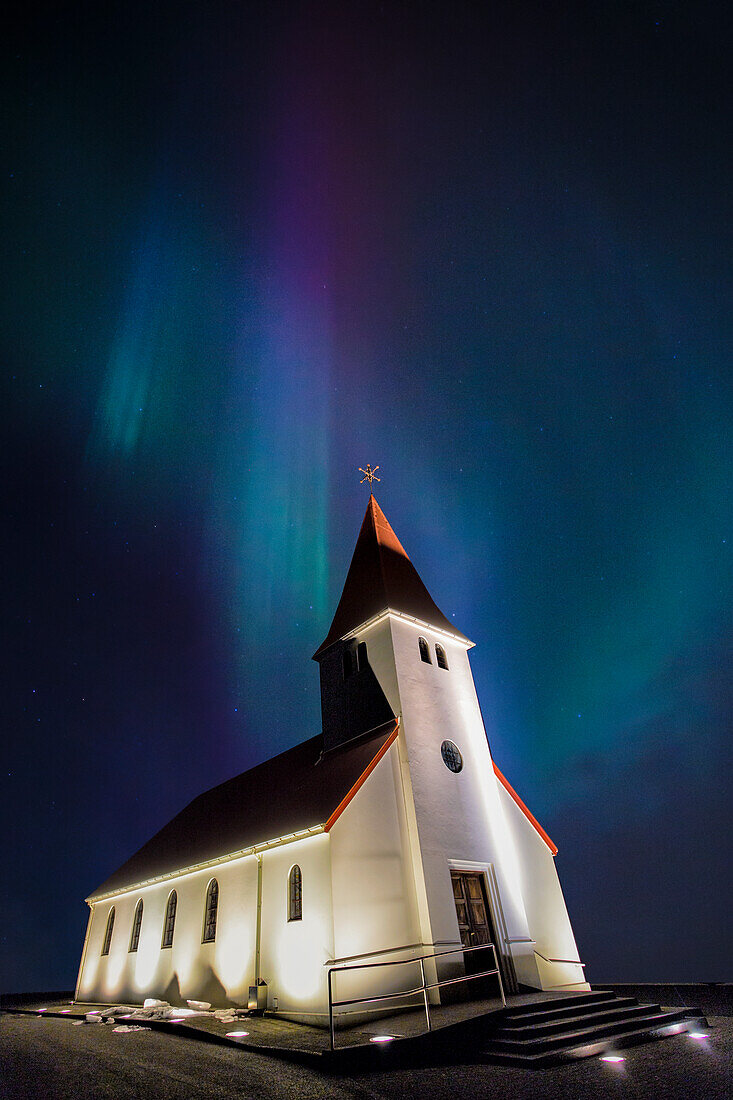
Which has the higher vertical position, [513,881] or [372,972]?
[513,881]

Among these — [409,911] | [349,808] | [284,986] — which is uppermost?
Result: [349,808]

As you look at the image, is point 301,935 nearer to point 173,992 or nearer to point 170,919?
point 173,992

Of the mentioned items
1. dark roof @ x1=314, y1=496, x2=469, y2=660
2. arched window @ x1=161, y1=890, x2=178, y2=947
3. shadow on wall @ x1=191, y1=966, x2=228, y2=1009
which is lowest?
shadow on wall @ x1=191, y1=966, x2=228, y2=1009

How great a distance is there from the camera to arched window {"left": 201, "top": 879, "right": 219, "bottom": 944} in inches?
→ 661

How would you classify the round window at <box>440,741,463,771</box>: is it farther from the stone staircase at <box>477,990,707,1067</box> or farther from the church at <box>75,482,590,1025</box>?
the stone staircase at <box>477,990,707,1067</box>

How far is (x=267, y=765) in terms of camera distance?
23.7m

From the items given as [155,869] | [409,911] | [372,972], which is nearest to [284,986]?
[372,972]

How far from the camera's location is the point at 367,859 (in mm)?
13664

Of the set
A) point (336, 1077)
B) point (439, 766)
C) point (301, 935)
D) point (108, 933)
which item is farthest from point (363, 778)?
point (108, 933)

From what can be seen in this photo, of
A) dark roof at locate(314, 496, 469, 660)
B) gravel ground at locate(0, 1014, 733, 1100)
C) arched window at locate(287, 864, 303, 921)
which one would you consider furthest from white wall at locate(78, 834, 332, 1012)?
dark roof at locate(314, 496, 469, 660)

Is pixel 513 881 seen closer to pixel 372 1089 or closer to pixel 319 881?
pixel 319 881

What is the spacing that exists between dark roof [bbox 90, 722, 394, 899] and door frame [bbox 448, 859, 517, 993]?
3667 millimetres

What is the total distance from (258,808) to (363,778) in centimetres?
610

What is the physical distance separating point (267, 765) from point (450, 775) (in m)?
10.1
